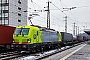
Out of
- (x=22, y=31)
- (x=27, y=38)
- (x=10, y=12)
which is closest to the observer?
(x=27, y=38)

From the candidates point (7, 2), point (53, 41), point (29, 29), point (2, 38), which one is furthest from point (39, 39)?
point (7, 2)

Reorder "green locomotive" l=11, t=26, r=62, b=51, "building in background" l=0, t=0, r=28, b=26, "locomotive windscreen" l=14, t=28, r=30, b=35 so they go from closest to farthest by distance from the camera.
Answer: "green locomotive" l=11, t=26, r=62, b=51
"locomotive windscreen" l=14, t=28, r=30, b=35
"building in background" l=0, t=0, r=28, b=26

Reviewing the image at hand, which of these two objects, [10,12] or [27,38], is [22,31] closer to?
[27,38]

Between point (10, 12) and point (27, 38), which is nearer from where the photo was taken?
point (27, 38)

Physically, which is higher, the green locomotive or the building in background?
the building in background

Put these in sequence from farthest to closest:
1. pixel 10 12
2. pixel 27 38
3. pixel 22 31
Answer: pixel 10 12 < pixel 22 31 < pixel 27 38

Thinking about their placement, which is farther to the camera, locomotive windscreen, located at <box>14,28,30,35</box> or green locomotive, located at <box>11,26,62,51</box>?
locomotive windscreen, located at <box>14,28,30,35</box>

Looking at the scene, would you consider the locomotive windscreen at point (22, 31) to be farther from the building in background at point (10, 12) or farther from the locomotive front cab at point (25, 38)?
the building in background at point (10, 12)

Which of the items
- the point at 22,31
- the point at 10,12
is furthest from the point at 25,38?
the point at 10,12

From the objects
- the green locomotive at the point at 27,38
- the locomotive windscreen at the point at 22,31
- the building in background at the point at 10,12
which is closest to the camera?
the green locomotive at the point at 27,38

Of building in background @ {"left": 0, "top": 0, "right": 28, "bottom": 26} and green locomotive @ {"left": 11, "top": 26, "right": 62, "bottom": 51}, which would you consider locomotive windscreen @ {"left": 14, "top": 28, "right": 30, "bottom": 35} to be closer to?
green locomotive @ {"left": 11, "top": 26, "right": 62, "bottom": 51}

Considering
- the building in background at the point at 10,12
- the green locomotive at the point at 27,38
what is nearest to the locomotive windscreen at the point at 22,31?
the green locomotive at the point at 27,38

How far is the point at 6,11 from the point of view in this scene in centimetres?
7606

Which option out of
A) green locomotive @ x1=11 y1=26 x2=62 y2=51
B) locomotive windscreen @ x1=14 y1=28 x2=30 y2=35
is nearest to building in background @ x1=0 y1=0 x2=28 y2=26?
green locomotive @ x1=11 y1=26 x2=62 y2=51
